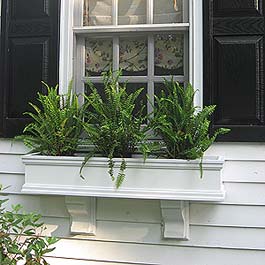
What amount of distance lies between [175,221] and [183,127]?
51cm

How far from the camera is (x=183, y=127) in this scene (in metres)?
1.91

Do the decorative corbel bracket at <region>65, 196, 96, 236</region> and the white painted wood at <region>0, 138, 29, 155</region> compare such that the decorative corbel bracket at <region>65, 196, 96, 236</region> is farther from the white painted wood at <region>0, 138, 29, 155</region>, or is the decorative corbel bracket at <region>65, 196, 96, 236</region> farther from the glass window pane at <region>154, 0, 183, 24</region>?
the glass window pane at <region>154, 0, 183, 24</region>

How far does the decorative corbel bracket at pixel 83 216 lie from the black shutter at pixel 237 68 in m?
0.81

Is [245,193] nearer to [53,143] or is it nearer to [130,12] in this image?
[53,143]

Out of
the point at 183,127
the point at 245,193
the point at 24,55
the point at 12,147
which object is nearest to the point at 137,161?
the point at 183,127

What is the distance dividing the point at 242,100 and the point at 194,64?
323 millimetres

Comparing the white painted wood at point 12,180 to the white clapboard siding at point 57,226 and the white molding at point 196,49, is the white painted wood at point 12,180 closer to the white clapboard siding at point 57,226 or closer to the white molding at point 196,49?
the white clapboard siding at point 57,226

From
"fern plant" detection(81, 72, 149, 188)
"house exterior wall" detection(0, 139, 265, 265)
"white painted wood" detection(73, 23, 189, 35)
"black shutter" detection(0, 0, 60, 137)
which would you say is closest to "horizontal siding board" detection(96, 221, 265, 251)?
"house exterior wall" detection(0, 139, 265, 265)

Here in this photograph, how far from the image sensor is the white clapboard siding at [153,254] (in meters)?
2.04

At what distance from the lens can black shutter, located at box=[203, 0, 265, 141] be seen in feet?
6.63

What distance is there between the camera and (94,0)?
2.36 meters

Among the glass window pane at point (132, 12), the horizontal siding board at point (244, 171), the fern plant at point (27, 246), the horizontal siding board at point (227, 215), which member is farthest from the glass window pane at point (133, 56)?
the fern plant at point (27, 246)

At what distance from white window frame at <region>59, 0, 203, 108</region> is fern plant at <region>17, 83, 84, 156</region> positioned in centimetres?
20

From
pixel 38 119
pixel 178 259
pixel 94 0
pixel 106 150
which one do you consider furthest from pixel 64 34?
pixel 178 259
